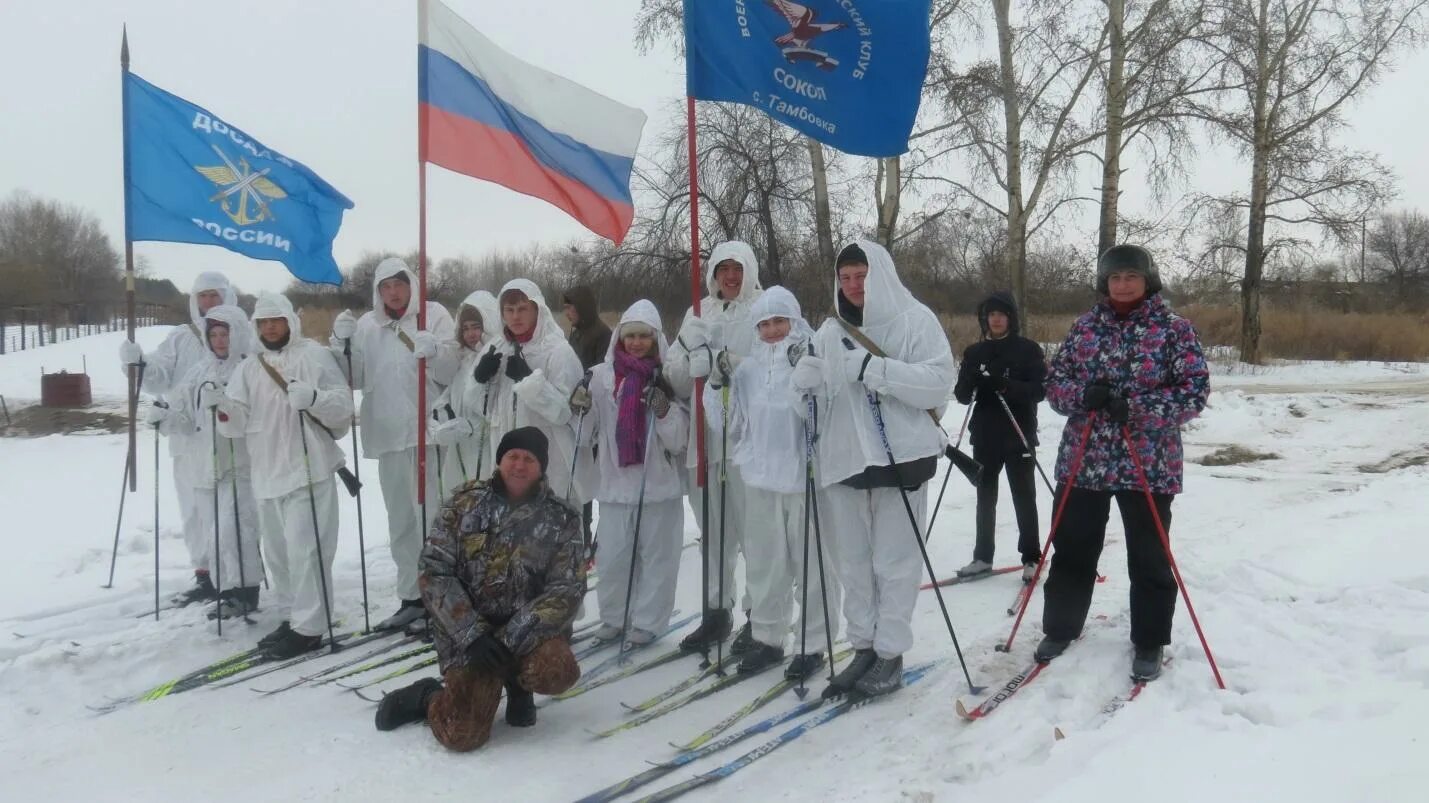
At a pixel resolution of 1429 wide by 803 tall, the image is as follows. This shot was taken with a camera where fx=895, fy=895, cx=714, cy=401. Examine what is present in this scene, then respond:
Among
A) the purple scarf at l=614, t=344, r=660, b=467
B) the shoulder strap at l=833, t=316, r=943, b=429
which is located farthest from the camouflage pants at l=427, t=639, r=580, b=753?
the shoulder strap at l=833, t=316, r=943, b=429

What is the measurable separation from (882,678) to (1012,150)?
1307 cm

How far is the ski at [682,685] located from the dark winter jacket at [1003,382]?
2.35m

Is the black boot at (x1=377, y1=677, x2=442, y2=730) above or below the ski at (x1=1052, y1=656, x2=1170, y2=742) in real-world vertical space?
below

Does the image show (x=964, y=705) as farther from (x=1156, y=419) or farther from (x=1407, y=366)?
(x=1407, y=366)

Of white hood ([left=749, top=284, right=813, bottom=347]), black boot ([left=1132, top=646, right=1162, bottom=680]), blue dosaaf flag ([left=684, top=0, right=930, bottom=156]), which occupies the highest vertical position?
blue dosaaf flag ([left=684, top=0, right=930, bottom=156])

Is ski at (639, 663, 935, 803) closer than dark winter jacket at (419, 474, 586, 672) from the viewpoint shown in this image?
Yes

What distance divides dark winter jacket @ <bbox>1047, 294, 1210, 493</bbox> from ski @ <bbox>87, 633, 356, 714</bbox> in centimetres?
443

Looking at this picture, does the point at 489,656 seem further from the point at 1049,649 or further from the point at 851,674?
the point at 1049,649

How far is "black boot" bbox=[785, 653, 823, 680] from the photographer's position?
4.54 m

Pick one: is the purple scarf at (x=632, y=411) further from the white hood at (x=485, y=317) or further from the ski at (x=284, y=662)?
the ski at (x=284, y=662)

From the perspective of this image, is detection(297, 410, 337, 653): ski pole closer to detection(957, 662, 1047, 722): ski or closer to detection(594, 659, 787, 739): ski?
detection(594, 659, 787, 739): ski

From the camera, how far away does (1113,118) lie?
1485 cm

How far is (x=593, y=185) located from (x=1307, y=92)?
1894 cm

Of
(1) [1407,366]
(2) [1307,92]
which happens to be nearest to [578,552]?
(2) [1307,92]
